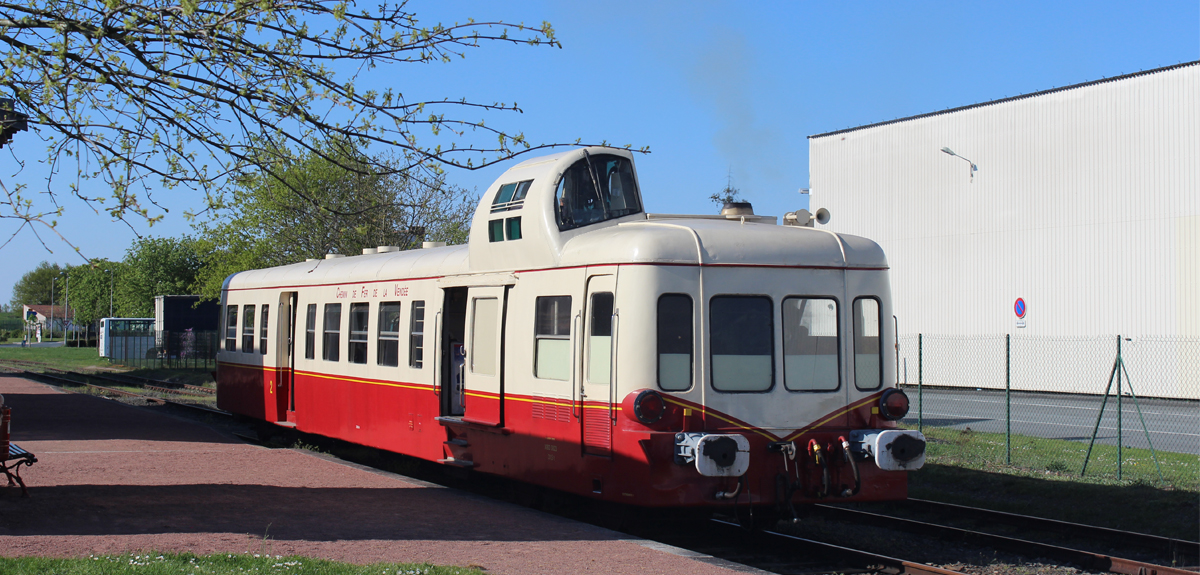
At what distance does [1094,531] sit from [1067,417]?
1383 cm

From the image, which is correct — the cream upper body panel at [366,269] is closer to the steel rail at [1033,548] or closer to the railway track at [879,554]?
the railway track at [879,554]

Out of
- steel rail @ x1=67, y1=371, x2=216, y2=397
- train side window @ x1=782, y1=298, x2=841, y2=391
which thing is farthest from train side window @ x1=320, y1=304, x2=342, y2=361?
steel rail @ x1=67, y1=371, x2=216, y2=397

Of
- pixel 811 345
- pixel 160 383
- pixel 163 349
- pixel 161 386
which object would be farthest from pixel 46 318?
pixel 811 345

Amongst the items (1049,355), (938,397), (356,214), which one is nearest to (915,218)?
(1049,355)

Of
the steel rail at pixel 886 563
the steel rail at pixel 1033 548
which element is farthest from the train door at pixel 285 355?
the steel rail at pixel 886 563

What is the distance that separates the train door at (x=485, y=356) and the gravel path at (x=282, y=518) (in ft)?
3.05

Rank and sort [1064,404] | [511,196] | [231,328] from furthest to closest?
1. [1064,404]
2. [231,328]
3. [511,196]

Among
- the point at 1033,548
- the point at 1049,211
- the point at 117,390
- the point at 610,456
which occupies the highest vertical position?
the point at 1049,211

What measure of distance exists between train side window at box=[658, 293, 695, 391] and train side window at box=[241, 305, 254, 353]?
11168 mm

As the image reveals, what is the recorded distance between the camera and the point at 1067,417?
22688 mm

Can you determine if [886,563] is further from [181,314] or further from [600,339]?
[181,314]

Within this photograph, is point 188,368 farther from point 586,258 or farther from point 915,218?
point 586,258

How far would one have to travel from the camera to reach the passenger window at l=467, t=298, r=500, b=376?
35.7 feet

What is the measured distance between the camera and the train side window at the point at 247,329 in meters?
18.2
